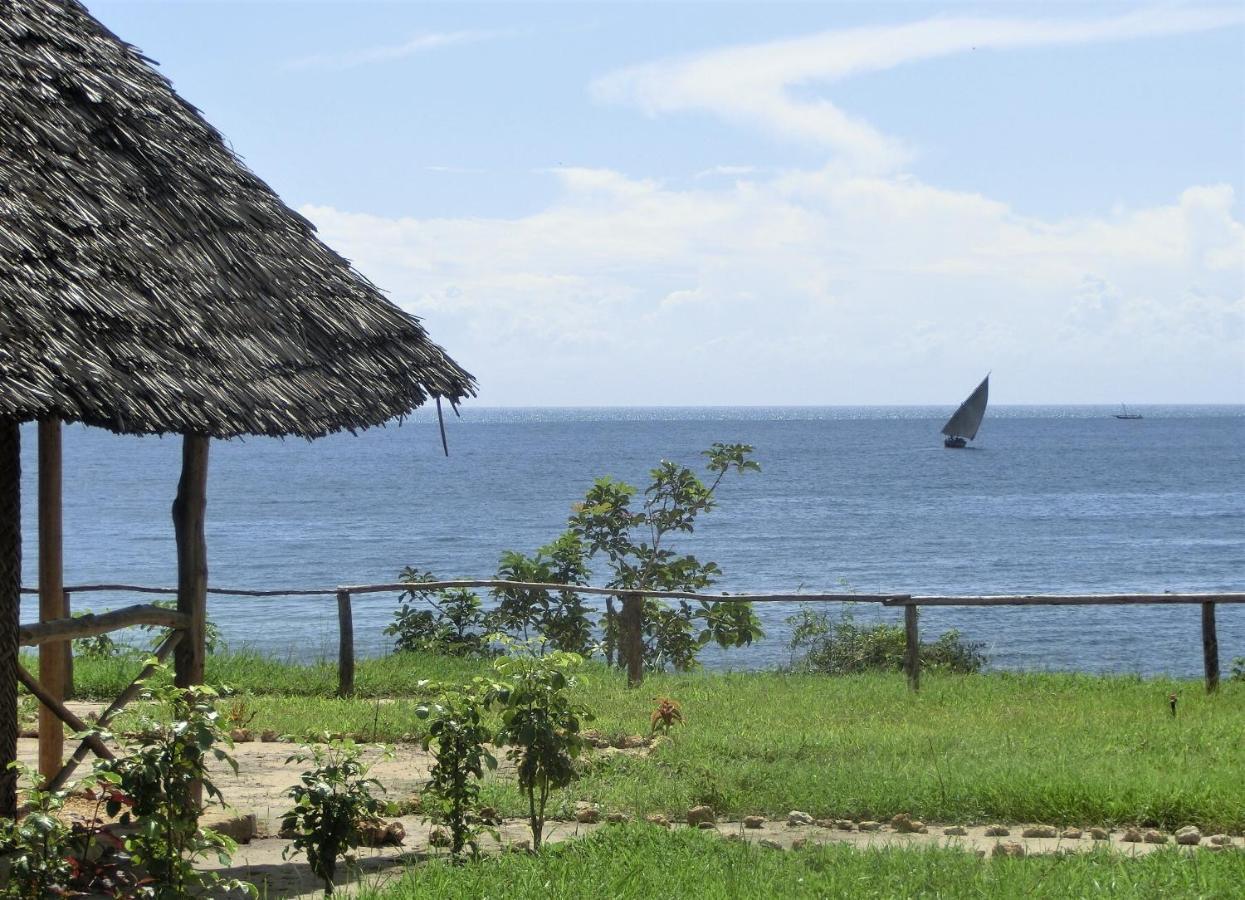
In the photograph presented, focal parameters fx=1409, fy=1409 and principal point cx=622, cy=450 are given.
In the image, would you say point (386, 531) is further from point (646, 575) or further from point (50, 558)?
point (50, 558)

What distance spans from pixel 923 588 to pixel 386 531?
25.5m

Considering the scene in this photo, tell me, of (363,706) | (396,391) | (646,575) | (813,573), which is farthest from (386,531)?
(396,391)

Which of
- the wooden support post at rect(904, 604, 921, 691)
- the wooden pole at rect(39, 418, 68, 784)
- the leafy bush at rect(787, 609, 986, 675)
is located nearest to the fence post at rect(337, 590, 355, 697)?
the wooden pole at rect(39, 418, 68, 784)

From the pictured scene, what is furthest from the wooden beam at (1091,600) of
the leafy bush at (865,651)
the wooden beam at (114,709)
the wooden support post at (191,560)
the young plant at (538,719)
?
the wooden beam at (114,709)

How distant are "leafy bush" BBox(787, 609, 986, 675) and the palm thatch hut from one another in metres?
7.15

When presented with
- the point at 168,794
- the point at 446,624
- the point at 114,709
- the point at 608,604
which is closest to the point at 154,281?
the point at 114,709

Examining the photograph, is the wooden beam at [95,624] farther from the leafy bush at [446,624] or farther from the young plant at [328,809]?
the leafy bush at [446,624]

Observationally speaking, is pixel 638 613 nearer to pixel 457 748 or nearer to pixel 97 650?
pixel 97 650

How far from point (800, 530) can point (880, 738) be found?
145 feet

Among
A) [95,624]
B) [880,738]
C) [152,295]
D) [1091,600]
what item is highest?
[152,295]

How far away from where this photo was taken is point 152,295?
20.4 ft

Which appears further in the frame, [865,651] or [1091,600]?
[865,651]

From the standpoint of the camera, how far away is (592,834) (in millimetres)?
6727

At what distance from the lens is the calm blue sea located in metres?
27.3
